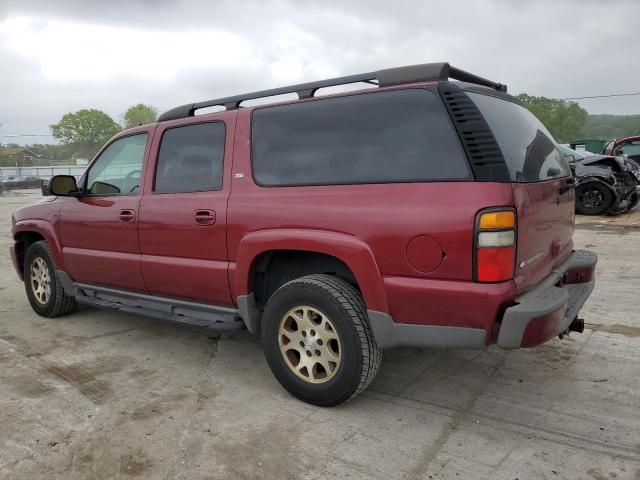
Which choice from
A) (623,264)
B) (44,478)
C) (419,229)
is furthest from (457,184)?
(623,264)

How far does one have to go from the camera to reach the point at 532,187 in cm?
273

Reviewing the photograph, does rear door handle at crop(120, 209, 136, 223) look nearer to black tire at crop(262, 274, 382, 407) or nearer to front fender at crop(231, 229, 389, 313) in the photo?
front fender at crop(231, 229, 389, 313)

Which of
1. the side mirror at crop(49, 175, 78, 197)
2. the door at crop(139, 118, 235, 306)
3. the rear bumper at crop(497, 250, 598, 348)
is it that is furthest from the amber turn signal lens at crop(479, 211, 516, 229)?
the side mirror at crop(49, 175, 78, 197)

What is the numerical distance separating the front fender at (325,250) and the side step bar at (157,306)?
0.34m

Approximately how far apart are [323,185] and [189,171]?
1.22m

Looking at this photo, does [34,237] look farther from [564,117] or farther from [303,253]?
[564,117]

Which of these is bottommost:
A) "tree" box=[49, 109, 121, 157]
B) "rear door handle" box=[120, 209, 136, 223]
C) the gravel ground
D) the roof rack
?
the gravel ground

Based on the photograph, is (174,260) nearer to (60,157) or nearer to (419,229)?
(419,229)

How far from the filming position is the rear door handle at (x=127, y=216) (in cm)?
394

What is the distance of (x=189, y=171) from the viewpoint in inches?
146

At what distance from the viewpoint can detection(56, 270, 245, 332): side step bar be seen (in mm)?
3533

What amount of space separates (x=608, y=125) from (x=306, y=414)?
391 feet

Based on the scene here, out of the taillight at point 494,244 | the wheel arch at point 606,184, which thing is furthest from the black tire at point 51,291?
the wheel arch at point 606,184

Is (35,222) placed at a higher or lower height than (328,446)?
higher
